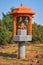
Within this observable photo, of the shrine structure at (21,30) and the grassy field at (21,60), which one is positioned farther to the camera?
the shrine structure at (21,30)

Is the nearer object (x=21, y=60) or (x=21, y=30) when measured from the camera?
(x=21, y=60)

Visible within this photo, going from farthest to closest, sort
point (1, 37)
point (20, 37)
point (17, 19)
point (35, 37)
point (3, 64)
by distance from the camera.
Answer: point (35, 37), point (1, 37), point (17, 19), point (20, 37), point (3, 64)

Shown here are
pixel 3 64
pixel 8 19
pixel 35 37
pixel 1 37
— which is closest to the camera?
pixel 3 64

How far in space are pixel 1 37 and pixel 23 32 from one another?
1555cm

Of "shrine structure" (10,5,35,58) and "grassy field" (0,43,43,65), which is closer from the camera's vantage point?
"grassy field" (0,43,43,65)

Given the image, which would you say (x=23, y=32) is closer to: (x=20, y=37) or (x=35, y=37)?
(x=20, y=37)

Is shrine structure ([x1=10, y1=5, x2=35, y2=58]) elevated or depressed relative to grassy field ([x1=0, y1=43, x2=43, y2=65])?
elevated

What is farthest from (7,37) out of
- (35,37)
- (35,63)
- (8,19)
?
(35,63)

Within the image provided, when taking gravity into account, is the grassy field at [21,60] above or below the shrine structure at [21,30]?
below

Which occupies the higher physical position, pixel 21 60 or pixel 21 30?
pixel 21 30

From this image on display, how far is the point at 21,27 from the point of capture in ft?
67.8

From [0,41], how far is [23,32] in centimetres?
1634

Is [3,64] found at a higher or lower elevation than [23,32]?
lower

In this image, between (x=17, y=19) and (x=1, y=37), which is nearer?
(x=17, y=19)
